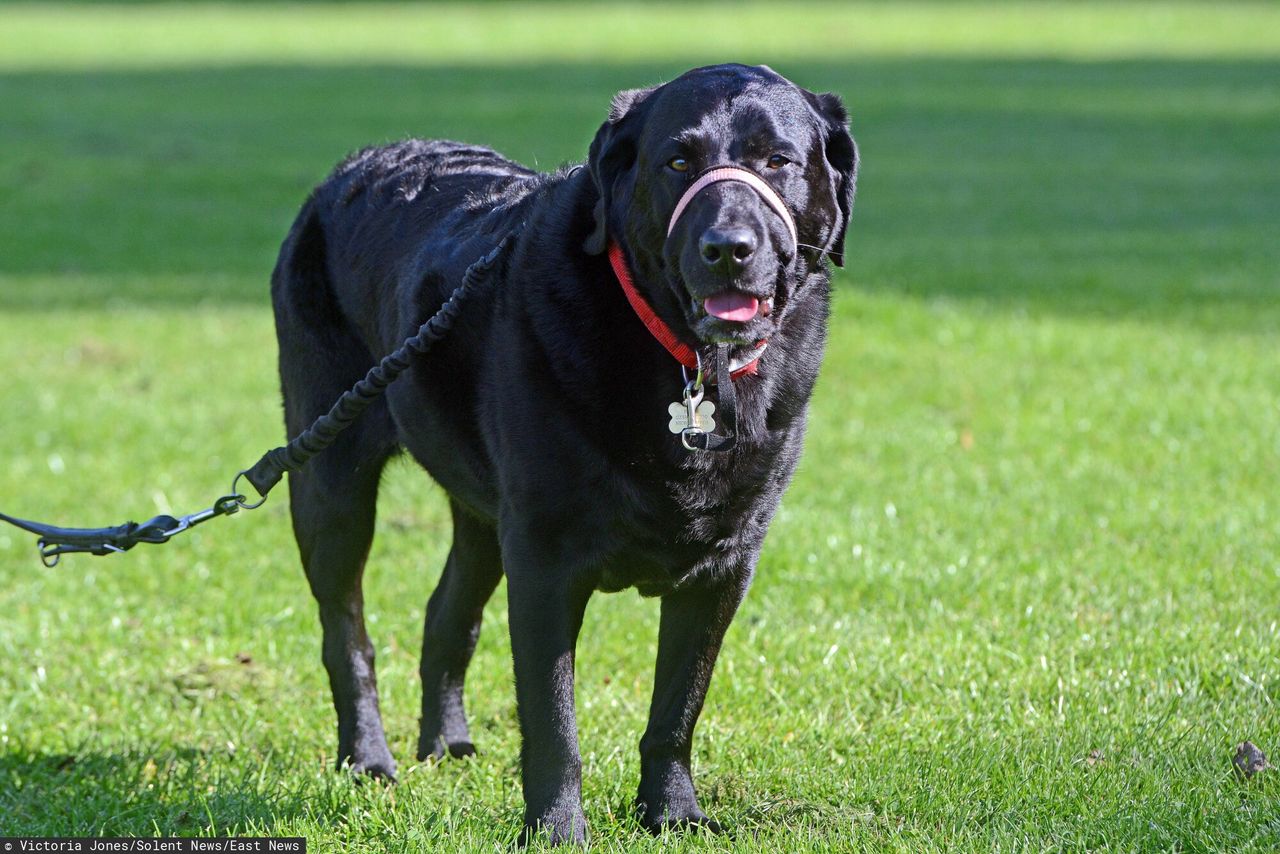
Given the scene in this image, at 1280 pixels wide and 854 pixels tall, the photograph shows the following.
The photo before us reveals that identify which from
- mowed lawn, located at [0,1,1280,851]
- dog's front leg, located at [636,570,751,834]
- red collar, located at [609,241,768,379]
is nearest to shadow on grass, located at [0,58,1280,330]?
mowed lawn, located at [0,1,1280,851]

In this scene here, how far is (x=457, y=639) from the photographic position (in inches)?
181

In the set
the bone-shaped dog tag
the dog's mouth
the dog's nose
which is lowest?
the bone-shaped dog tag

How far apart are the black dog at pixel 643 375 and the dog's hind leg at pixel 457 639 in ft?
1.57

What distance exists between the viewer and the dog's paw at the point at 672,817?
3932 mm

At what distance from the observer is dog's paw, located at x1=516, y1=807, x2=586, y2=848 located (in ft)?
12.0

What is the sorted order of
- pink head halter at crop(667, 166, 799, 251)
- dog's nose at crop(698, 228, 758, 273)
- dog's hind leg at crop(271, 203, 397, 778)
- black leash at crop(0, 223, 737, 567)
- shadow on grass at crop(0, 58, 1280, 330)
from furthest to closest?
shadow on grass at crop(0, 58, 1280, 330), dog's hind leg at crop(271, 203, 397, 778), black leash at crop(0, 223, 737, 567), pink head halter at crop(667, 166, 799, 251), dog's nose at crop(698, 228, 758, 273)

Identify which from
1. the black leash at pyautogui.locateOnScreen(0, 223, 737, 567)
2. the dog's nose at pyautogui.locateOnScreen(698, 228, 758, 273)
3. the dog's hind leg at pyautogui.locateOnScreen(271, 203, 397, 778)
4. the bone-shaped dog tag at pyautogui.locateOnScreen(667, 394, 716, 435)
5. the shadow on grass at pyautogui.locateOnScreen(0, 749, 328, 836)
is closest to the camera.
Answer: the dog's nose at pyautogui.locateOnScreen(698, 228, 758, 273)

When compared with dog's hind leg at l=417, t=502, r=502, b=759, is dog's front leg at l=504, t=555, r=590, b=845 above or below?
above

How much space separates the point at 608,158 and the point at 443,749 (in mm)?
1880

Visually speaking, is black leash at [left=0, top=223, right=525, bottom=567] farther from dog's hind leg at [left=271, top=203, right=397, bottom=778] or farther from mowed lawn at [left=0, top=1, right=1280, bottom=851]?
mowed lawn at [left=0, top=1, right=1280, bottom=851]

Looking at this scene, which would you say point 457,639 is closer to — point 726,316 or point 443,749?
point 443,749

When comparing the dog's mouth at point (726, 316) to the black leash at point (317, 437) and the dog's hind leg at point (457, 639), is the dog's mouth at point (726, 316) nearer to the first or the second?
the black leash at point (317, 437)

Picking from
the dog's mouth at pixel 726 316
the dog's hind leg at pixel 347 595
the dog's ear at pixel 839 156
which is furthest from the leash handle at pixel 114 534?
the dog's ear at pixel 839 156

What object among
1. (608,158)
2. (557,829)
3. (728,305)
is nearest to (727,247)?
(728,305)
